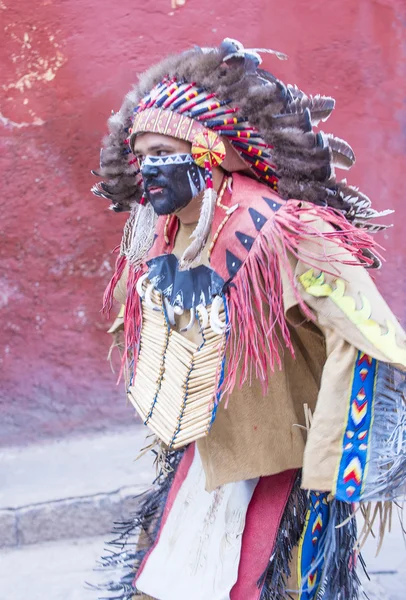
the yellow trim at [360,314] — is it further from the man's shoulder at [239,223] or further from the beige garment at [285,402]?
the man's shoulder at [239,223]

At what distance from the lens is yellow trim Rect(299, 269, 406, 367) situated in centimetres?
209

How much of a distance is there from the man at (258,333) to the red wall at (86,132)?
2.08m

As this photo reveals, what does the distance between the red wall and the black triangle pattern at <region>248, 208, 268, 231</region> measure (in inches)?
93.6

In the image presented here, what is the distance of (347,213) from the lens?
252cm

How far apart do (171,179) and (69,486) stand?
94.8 inches

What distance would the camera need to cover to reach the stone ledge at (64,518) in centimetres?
414

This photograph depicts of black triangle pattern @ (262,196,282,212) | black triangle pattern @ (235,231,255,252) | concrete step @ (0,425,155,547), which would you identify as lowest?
concrete step @ (0,425,155,547)

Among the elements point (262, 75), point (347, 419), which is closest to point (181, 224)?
point (262, 75)

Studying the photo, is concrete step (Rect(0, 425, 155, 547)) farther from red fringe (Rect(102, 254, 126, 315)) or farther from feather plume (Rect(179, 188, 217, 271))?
feather plume (Rect(179, 188, 217, 271))

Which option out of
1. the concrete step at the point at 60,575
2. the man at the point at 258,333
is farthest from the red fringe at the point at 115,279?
the concrete step at the point at 60,575

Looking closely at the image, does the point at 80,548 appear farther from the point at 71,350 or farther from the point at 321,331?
the point at 321,331

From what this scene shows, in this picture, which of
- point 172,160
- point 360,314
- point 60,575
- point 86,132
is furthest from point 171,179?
point 86,132

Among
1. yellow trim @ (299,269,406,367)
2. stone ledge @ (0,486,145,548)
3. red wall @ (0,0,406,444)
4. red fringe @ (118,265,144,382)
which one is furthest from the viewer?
red wall @ (0,0,406,444)

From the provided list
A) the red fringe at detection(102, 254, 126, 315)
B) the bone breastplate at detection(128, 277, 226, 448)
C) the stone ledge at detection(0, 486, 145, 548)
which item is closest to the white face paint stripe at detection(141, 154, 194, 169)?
the bone breastplate at detection(128, 277, 226, 448)
